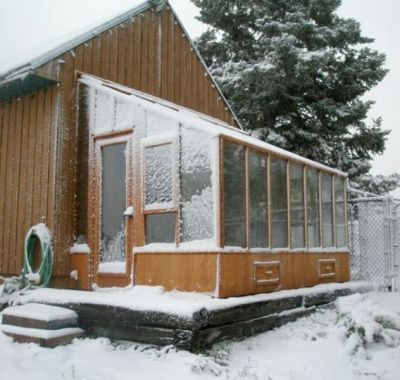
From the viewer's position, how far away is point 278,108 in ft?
49.9

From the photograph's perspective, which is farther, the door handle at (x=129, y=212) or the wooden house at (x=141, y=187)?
the door handle at (x=129, y=212)

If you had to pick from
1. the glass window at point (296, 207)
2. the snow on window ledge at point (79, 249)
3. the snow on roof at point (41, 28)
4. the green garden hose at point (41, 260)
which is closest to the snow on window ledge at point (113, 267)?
the snow on window ledge at point (79, 249)

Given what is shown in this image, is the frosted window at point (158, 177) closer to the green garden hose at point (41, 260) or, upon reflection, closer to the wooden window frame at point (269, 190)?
the wooden window frame at point (269, 190)

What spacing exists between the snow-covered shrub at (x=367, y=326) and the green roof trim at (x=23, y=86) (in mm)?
5727

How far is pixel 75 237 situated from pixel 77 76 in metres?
2.73

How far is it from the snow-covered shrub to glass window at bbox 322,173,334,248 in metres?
2.50

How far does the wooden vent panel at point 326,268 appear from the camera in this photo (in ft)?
→ 27.5

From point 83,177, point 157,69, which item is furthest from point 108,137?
point 157,69

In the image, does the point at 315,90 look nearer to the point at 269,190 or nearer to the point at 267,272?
the point at 269,190

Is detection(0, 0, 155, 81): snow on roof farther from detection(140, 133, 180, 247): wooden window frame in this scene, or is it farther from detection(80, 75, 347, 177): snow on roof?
detection(140, 133, 180, 247): wooden window frame

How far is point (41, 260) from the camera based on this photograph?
25.0 ft

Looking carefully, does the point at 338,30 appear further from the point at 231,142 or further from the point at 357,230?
the point at 231,142

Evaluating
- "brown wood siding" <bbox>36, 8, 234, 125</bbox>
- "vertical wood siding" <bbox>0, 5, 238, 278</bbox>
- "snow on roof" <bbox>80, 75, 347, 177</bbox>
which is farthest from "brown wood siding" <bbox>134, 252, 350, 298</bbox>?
"brown wood siding" <bbox>36, 8, 234, 125</bbox>

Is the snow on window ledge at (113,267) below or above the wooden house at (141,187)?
below
